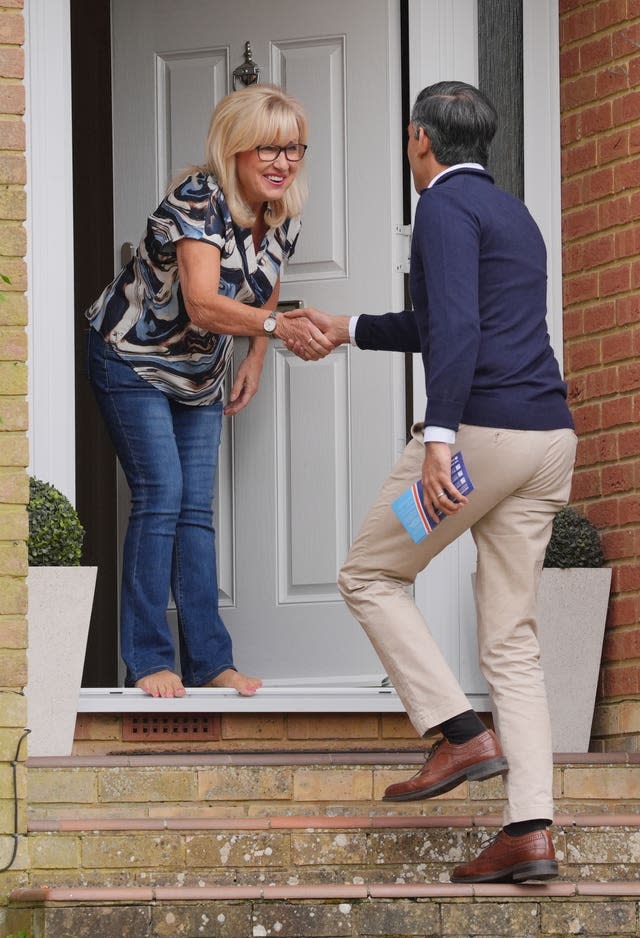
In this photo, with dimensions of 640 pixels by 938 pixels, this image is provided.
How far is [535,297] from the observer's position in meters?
3.87

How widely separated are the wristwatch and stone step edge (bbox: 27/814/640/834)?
1333 mm

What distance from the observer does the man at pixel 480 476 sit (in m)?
3.69

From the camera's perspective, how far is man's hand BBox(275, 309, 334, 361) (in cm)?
447

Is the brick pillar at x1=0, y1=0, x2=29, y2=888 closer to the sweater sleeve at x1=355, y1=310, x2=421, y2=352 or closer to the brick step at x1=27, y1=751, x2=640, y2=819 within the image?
the brick step at x1=27, y1=751, x2=640, y2=819

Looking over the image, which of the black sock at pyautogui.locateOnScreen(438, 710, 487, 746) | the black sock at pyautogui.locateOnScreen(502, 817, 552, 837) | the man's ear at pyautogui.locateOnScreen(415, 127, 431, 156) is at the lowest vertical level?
the black sock at pyautogui.locateOnScreen(502, 817, 552, 837)

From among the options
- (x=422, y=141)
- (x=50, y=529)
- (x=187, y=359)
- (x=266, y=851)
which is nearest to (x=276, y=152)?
(x=187, y=359)

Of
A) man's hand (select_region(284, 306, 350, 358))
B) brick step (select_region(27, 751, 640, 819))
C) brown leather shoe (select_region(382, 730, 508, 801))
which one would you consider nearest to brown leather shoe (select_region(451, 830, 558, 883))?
brown leather shoe (select_region(382, 730, 508, 801))

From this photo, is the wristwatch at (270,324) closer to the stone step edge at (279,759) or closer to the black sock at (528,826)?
the stone step edge at (279,759)

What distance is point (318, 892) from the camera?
3.59 m

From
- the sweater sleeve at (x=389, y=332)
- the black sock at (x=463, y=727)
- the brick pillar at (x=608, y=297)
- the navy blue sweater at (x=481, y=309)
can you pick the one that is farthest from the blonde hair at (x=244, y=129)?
the black sock at (x=463, y=727)

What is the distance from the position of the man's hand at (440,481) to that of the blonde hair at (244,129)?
1469mm

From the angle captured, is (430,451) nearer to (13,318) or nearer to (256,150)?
(13,318)

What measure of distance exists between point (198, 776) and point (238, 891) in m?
0.65

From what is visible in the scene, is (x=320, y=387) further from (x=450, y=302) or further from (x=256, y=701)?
(x=450, y=302)
